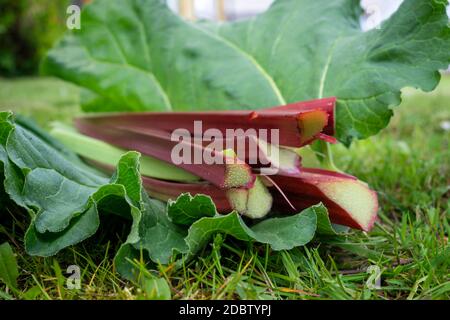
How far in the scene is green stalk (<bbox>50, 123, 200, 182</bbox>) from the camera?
1.66m

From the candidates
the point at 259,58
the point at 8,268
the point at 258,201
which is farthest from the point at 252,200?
the point at 259,58

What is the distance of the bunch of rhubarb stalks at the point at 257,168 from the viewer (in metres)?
1.40

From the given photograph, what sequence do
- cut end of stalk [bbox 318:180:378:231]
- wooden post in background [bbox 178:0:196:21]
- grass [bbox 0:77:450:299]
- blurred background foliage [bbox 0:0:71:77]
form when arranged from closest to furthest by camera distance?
grass [bbox 0:77:450:299]
cut end of stalk [bbox 318:180:378:231]
wooden post in background [bbox 178:0:196:21]
blurred background foliage [bbox 0:0:71:77]

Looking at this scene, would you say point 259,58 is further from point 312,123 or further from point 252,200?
point 252,200

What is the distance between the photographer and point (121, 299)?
1.15 m

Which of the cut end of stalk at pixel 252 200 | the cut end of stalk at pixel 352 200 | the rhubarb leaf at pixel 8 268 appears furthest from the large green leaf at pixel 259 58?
the rhubarb leaf at pixel 8 268

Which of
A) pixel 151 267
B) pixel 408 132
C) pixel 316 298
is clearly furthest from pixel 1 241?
pixel 408 132

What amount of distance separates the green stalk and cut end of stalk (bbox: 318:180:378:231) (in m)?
0.40

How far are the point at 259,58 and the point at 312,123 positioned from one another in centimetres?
61

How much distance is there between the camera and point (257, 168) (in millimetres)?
1464

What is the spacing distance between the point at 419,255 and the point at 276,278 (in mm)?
374

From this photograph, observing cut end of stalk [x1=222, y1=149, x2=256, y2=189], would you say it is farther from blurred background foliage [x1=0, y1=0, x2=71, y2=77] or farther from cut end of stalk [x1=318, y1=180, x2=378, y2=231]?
blurred background foliage [x1=0, y1=0, x2=71, y2=77]

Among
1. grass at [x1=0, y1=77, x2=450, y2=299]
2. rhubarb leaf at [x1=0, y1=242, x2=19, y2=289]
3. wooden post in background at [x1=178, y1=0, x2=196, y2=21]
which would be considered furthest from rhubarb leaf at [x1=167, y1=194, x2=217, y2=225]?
wooden post in background at [x1=178, y1=0, x2=196, y2=21]

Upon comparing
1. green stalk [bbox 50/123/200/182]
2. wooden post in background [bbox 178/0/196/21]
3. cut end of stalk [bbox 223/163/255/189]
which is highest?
wooden post in background [bbox 178/0/196/21]
